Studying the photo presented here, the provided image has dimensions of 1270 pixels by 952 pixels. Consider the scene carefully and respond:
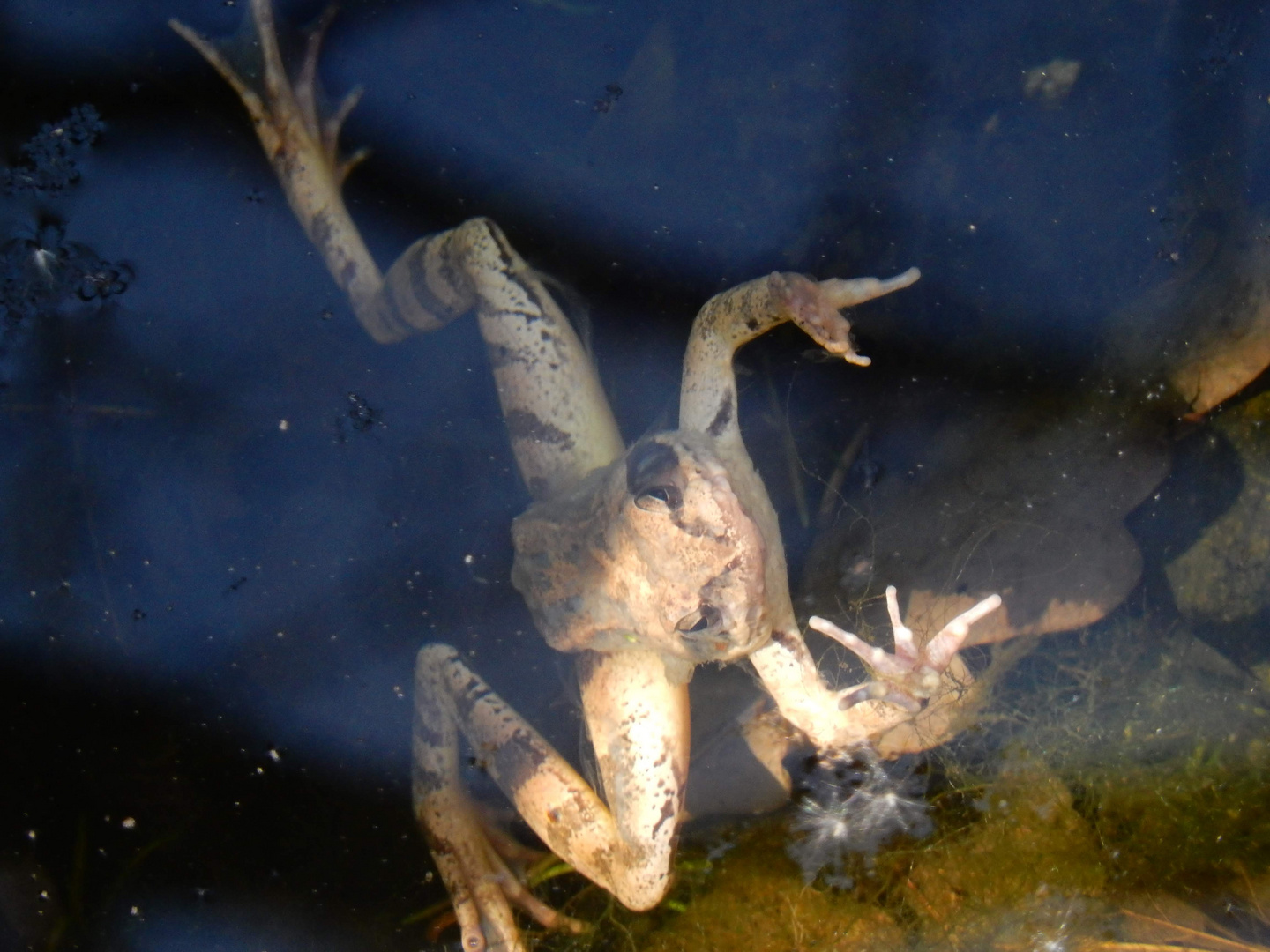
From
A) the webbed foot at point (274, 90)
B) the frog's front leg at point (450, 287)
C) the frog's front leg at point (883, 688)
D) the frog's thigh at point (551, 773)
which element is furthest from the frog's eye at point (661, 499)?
the webbed foot at point (274, 90)

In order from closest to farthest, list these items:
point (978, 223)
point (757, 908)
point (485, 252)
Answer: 1. point (485, 252)
2. point (978, 223)
3. point (757, 908)

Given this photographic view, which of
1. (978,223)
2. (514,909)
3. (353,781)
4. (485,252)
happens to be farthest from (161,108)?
(514,909)

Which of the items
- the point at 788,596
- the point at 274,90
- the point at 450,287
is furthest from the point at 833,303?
the point at 274,90

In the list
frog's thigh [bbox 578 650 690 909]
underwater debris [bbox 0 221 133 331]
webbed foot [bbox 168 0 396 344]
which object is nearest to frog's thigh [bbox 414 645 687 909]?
frog's thigh [bbox 578 650 690 909]

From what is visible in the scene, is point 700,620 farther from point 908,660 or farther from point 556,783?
point 556,783

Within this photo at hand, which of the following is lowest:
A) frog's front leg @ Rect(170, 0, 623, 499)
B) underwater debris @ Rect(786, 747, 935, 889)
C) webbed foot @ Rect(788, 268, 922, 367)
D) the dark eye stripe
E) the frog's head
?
underwater debris @ Rect(786, 747, 935, 889)

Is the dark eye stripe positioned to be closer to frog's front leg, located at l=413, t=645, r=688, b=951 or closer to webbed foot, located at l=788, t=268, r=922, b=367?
webbed foot, located at l=788, t=268, r=922, b=367

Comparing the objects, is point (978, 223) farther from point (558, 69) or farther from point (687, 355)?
point (558, 69)
